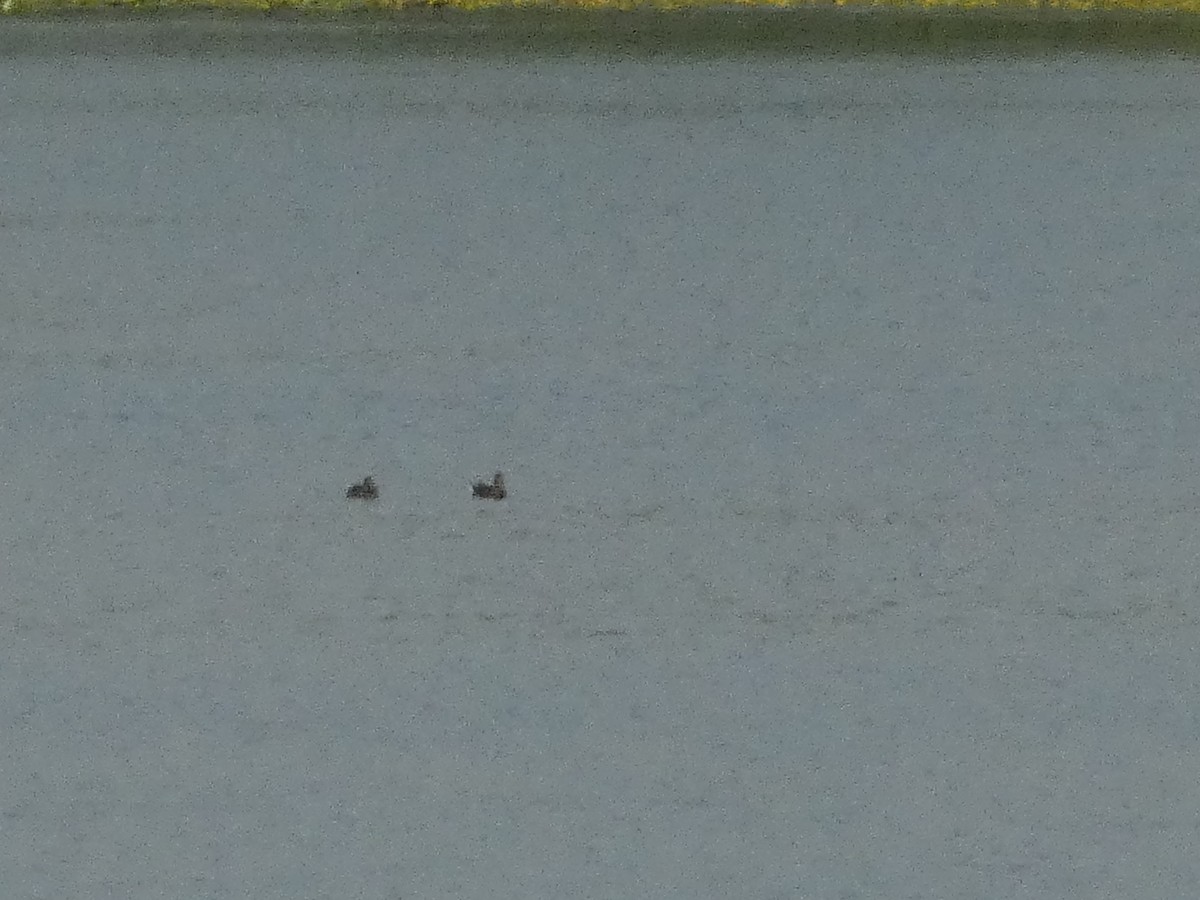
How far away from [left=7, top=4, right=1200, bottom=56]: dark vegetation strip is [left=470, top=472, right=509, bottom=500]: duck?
1.45 feet

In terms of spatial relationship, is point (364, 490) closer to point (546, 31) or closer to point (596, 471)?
point (596, 471)

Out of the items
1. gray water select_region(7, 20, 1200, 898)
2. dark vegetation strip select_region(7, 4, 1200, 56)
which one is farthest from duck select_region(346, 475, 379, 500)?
dark vegetation strip select_region(7, 4, 1200, 56)

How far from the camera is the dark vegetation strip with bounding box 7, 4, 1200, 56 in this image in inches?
40.7

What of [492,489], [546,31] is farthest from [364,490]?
[546,31]

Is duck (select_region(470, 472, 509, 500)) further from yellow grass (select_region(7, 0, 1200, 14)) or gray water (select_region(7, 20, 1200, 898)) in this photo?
yellow grass (select_region(7, 0, 1200, 14))

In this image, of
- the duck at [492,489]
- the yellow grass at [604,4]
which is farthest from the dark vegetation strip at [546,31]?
the duck at [492,489]

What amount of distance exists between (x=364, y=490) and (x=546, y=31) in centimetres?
51

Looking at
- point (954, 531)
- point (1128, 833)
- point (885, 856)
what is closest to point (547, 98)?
point (954, 531)

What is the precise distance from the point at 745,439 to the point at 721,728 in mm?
Result: 286

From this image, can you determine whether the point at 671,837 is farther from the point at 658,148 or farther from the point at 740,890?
the point at 658,148

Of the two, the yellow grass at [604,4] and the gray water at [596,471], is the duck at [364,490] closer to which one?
the gray water at [596,471]

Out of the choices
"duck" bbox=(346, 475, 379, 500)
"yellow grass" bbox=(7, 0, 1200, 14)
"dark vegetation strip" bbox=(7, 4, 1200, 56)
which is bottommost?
"duck" bbox=(346, 475, 379, 500)

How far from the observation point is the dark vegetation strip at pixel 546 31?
3.39 ft

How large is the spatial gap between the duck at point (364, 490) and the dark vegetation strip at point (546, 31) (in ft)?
1.46
